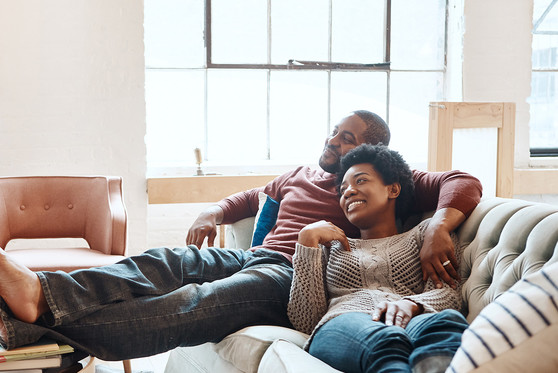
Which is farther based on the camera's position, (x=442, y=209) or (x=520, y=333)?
(x=442, y=209)

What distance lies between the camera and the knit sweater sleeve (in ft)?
6.65

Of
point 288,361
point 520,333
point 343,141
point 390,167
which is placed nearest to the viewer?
point 520,333

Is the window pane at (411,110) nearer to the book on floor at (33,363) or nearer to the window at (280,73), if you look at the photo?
the window at (280,73)

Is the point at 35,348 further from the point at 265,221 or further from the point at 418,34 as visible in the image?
the point at 418,34

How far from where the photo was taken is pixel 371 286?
79.4 inches

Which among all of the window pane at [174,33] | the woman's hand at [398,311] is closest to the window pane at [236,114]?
the window pane at [174,33]

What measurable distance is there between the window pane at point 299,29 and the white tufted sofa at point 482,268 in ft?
8.06

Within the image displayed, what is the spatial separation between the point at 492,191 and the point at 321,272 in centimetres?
185

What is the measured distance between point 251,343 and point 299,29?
286 centimetres

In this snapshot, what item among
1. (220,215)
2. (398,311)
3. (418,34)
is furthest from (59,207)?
(418,34)

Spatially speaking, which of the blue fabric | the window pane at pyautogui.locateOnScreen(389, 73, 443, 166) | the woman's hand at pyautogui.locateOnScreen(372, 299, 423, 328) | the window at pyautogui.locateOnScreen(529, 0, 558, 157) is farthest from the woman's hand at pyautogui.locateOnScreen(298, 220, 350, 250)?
the window at pyautogui.locateOnScreen(529, 0, 558, 157)

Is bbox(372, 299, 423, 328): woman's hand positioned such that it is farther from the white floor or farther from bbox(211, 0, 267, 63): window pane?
bbox(211, 0, 267, 63): window pane

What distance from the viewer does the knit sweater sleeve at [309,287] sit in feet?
6.65

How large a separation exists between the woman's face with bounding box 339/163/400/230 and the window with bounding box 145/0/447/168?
2.25 m
